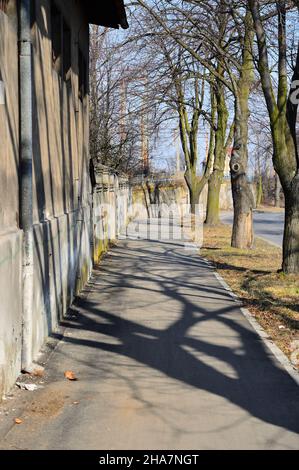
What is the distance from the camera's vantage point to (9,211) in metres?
6.04

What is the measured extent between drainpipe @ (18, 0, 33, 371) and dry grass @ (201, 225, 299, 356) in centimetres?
293

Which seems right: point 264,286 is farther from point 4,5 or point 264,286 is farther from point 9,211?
point 4,5

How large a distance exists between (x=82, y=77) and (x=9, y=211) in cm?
838

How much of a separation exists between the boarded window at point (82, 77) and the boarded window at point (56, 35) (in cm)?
320

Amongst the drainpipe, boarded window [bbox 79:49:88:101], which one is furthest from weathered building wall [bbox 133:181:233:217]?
the drainpipe

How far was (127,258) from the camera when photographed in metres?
17.5

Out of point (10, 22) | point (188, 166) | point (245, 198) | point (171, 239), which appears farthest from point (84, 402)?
point (188, 166)

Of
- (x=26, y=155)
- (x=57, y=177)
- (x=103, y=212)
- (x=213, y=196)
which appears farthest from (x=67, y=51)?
(x=213, y=196)

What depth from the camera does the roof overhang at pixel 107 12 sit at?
12.2 m

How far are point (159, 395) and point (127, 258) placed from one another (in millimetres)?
11775

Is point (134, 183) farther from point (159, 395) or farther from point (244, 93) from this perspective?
point (159, 395)

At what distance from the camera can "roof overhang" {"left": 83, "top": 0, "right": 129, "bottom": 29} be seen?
40.2ft

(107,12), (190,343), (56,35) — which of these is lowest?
(190,343)

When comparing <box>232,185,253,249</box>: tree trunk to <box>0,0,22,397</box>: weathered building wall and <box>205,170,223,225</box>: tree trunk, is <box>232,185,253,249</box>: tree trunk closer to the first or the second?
<box>205,170,223,225</box>: tree trunk
